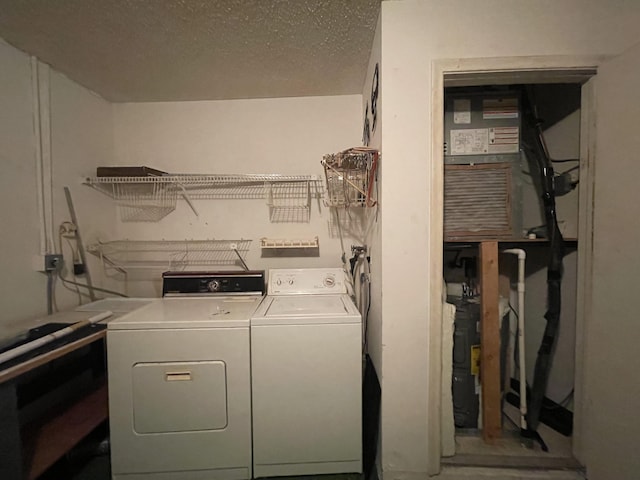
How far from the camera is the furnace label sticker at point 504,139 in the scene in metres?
1.32

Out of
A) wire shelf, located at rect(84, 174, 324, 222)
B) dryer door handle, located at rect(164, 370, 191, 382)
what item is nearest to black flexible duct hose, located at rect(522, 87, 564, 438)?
wire shelf, located at rect(84, 174, 324, 222)

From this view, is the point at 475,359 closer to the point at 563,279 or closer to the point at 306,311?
the point at 563,279

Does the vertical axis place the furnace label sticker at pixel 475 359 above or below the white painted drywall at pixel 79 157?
below

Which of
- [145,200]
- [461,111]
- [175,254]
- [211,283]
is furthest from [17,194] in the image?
[461,111]

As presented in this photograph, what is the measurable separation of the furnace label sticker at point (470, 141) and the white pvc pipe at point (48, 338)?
2.30m

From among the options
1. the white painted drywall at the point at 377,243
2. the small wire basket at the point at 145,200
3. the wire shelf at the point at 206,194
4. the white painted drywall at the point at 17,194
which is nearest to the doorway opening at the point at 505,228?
the white painted drywall at the point at 377,243

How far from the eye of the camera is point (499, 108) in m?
1.33

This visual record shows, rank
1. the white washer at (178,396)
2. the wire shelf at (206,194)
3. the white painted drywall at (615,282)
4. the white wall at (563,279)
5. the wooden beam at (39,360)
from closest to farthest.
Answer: the wooden beam at (39,360) < the white painted drywall at (615,282) < the white washer at (178,396) < the white wall at (563,279) < the wire shelf at (206,194)

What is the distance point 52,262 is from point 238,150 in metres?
1.45

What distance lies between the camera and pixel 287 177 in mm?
1734

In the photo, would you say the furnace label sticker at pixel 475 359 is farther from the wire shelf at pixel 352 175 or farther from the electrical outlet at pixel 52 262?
the electrical outlet at pixel 52 262

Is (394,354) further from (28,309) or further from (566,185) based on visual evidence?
(28,309)

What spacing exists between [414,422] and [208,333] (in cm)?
111

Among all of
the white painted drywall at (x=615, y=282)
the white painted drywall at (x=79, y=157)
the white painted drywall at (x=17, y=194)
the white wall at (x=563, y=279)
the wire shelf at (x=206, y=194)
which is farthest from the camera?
the wire shelf at (x=206, y=194)
